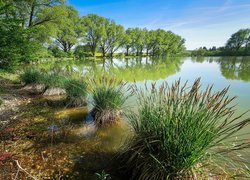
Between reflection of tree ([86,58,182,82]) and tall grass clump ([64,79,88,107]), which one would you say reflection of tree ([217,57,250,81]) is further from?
tall grass clump ([64,79,88,107])

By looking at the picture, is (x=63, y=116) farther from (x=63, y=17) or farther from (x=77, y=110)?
(x=63, y=17)

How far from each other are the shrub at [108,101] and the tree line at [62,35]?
3.37 m

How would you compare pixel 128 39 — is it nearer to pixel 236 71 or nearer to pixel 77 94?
pixel 236 71

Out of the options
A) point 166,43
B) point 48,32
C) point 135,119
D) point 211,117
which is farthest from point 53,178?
point 166,43

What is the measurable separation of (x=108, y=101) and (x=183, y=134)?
10.5 ft

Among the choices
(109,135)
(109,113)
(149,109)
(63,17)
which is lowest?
(109,135)

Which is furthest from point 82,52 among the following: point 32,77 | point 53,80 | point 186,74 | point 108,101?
point 108,101

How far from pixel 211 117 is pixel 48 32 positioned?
78.6 feet

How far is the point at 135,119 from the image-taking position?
10.2 ft

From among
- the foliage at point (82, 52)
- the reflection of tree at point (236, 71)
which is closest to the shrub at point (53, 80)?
the reflection of tree at point (236, 71)

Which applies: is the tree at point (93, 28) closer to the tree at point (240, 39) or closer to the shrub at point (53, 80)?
the shrub at point (53, 80)

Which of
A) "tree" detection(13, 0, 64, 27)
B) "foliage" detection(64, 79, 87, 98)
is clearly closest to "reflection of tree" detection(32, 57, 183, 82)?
"foliage" detection(64, 79, 87, 98)

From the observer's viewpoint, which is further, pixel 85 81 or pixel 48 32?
pixel 48 32

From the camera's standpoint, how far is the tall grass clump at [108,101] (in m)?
5.27
